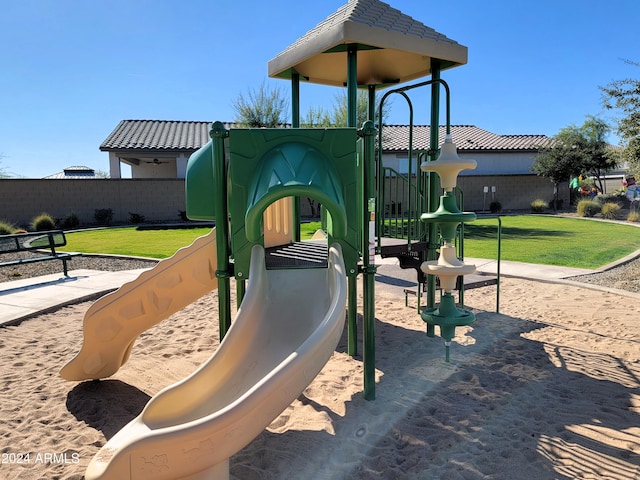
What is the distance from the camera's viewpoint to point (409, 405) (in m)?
3.48

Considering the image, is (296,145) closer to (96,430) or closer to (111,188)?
(96,430)

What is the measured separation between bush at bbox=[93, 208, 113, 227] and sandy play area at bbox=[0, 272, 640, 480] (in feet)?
54.7

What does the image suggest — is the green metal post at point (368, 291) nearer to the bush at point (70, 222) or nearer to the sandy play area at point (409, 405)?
the sandy play area at point (409, 405)

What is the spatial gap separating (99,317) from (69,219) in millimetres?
18655

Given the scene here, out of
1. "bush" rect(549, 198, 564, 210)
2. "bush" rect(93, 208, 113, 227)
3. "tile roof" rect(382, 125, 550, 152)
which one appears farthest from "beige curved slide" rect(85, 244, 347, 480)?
"bush" rect(549, 198, 564, 210)

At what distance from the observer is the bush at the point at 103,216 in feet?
68.8

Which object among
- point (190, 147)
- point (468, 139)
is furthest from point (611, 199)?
point (190, 147)

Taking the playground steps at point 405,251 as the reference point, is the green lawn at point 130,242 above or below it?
below

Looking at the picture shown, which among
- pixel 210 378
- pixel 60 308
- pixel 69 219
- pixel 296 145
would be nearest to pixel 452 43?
pixel 296 145

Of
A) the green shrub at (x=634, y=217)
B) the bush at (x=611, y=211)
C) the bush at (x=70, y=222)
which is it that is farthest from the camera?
the bush at (x=611, y=211)

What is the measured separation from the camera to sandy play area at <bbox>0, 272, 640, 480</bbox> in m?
2.74

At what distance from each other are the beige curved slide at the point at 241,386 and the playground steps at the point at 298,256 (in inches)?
2.6

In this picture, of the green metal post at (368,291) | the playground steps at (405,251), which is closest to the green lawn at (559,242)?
the playground steps at (405,251)

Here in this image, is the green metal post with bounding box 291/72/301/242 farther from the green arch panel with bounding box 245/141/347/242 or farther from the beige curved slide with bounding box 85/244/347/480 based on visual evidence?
the green arch panel with bounding box 245/141/347/242
